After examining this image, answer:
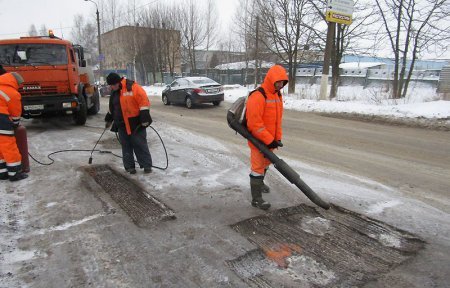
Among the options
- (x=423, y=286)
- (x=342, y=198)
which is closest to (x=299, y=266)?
(x=423, y=286)

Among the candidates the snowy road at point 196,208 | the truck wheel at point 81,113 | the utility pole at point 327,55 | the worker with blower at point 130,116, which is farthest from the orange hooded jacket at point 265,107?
the utility pole at point 327,55

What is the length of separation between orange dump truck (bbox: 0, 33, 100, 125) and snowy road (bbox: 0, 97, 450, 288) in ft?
5.73

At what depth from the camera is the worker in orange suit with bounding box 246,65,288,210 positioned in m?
3.88

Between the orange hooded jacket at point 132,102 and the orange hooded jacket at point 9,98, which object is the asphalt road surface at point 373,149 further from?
the orange hooded jacket at point 9,98

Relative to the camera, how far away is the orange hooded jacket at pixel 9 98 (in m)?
5.18

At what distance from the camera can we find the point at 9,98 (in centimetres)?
522

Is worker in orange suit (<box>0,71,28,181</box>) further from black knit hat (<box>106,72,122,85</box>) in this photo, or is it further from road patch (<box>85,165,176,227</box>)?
black knit hat (<box>106,72,122,85</box>)

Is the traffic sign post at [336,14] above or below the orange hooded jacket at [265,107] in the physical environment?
above

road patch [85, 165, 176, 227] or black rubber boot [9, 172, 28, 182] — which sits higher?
black rubber boot [9, 172, 28, 182]

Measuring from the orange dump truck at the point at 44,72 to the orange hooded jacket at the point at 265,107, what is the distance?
7520 millimetres

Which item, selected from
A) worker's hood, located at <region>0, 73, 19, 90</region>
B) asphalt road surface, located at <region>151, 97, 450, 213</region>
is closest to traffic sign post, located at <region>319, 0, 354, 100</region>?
asphalt road surface, located at <region>151, 97, 450, 213</region>

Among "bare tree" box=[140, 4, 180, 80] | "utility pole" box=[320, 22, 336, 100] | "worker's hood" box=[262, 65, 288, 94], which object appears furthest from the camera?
"bare tree" box=[140, 4, 180, 80]

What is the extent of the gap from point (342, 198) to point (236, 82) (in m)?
34.2

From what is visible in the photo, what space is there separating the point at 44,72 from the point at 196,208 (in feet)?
24.5
